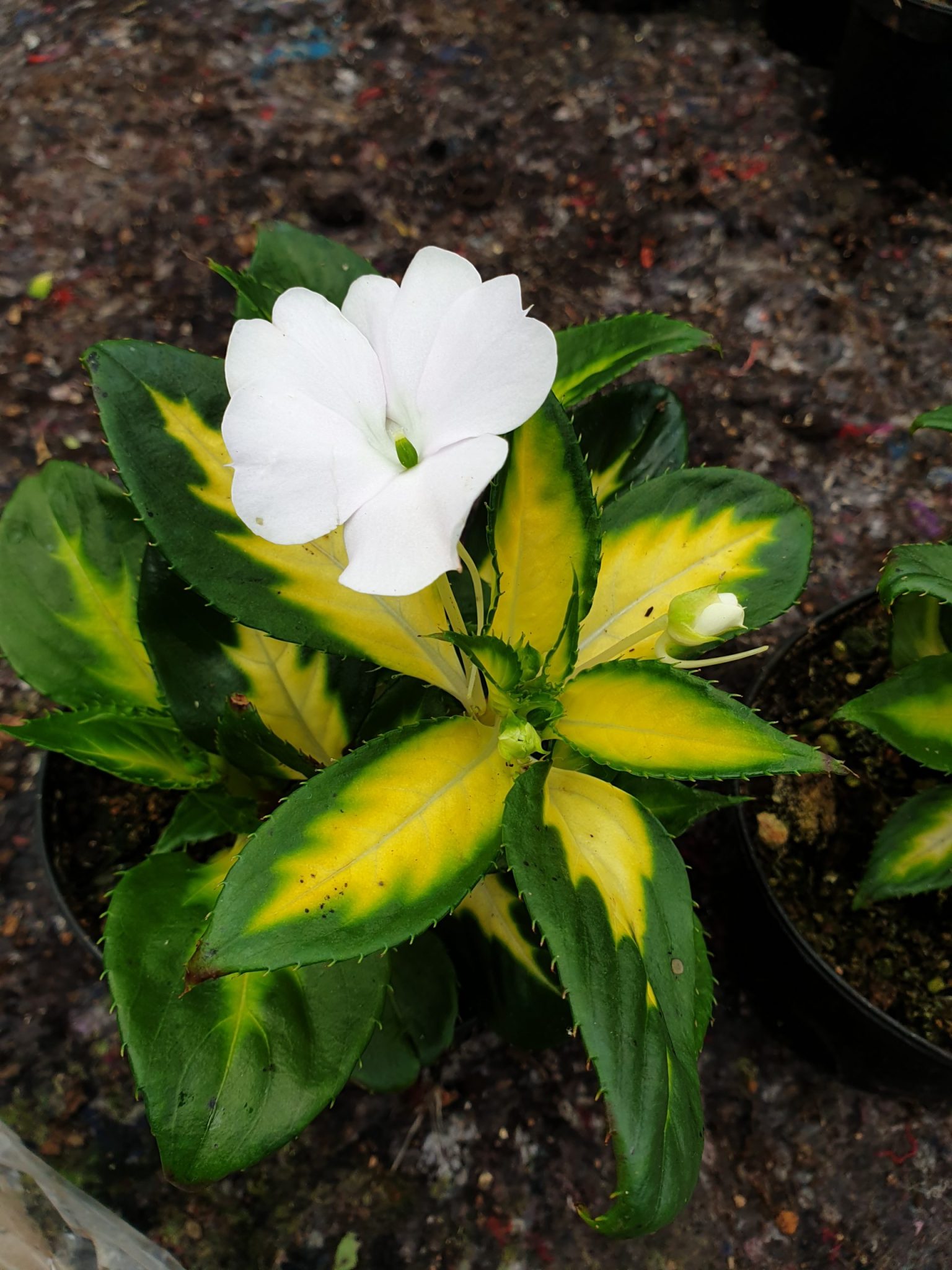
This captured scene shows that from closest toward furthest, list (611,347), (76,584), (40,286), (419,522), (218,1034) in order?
(419,522)
(218,1034)
(611,347)
(76,584)
(40,286)

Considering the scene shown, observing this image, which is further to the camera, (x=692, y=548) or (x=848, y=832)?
(x=848, y=832)

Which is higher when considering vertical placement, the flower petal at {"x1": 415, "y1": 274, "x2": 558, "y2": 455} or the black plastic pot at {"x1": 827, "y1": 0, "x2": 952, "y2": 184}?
the flower petal at {"x1": 415, "y1": 274, "x2": 558, "y2": 455}

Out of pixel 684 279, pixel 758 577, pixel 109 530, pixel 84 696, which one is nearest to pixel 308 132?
pixel 684 279

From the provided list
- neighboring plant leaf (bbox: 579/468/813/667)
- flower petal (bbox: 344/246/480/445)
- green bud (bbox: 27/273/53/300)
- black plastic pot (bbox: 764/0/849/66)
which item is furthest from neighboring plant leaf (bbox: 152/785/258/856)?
black plastic pot (bbox: 764/0/849/66)

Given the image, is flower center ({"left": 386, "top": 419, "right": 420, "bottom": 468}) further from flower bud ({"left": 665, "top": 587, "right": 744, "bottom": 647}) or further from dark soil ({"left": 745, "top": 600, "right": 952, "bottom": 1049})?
dark soil ({"left": 745, "top": 600, "right": 952, "bottom": 1049})

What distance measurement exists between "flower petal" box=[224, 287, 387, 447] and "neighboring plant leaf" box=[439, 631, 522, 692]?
0.51 feet

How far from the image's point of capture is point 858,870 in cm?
117

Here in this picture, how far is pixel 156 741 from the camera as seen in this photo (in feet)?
2.87

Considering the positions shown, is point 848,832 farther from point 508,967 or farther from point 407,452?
point 407,452

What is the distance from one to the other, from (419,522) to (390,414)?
11cm

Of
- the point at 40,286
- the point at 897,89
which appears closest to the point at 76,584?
the point at 40,286

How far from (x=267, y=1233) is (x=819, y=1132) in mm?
734

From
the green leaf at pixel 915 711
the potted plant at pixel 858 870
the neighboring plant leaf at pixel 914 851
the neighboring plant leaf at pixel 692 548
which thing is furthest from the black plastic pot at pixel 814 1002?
the neighboring plant leaf at pixel 692 548

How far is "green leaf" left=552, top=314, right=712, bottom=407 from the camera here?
0.85m
